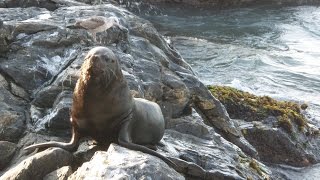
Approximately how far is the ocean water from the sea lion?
6.70 m

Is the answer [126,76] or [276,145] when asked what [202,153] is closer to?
[126,76]

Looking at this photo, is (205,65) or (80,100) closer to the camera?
(80,100)

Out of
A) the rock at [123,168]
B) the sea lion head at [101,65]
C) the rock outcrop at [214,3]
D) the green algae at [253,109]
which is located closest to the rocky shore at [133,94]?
the rock at [123,168]

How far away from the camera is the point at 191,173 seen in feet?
18.8

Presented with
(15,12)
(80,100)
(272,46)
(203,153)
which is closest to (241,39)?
(272,46)

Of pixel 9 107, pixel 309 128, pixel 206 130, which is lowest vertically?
pixel 309 128

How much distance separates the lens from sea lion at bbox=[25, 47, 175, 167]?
5219mm

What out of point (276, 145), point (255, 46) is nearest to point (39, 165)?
point (276, 145)

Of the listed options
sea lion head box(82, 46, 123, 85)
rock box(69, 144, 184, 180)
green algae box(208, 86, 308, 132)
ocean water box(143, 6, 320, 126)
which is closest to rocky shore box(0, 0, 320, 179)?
rock box(69, 144, 184, 180)

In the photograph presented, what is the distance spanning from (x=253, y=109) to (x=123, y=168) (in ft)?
19.3

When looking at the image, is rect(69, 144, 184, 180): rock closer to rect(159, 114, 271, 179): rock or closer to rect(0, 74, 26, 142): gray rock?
rect(159, 114, 271, 179): rock

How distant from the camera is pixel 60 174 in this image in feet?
16.0

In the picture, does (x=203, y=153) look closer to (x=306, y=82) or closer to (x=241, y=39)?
(x=306, y=82)

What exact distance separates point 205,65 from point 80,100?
9.66 m
